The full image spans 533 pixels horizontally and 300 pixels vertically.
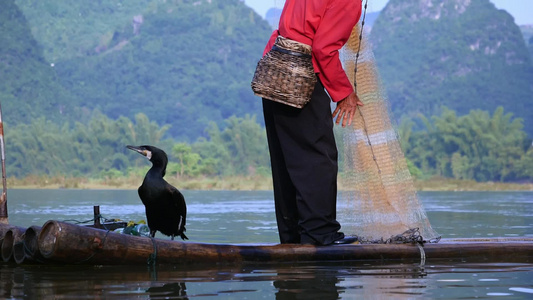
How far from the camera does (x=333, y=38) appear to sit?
503 cm

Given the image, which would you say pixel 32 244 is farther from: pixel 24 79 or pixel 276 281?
pixel 24 79

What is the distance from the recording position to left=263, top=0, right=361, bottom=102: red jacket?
504 cm

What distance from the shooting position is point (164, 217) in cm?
602

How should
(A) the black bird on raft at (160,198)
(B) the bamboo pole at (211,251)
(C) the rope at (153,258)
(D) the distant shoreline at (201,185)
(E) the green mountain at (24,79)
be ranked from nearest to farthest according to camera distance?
(B) the bamboo pole at (211,251), (C) the rope at (153,258), (A) the black bird on raft at (160,198), (D) the distant shoreline at (201,185), (E) the green mountain at (24,79)

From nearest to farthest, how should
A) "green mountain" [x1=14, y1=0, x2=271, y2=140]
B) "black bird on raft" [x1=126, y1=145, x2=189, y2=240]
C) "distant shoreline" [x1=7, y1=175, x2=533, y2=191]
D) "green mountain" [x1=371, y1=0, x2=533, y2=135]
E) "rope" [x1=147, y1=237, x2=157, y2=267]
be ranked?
"rope" [x1=147, y1=237, x2=157, y2=267] < "black bird on raft" [x1=126, y1=145, x2=189, y2=240] < "distant shoreline" [x1=7, y1=175, x2=533, y2=191] < "green mountain" [x1=14, y1=0, x2=271, y2=140] < "green mountain" [x1=371, y1=0, x2=533, y2=135]

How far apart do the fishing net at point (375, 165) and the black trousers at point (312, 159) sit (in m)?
0.75

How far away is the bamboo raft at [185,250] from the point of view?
464 centimetres

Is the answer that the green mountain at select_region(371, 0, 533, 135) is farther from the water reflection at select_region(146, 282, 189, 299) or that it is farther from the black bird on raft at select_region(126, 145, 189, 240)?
the water reflection at select_region(146, 282, 189, 299)

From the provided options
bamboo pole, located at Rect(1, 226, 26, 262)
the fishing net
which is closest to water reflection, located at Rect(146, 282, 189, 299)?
bamboo pole, located at Rect(1, 226, 26, 262)

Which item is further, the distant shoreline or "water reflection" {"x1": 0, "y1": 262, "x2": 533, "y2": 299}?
the distant shoreline

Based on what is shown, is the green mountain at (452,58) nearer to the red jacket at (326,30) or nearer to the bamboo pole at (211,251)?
the bamboo pole at (211,251)

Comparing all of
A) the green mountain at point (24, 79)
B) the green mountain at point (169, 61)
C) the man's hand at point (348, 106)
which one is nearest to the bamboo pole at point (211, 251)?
the man's hand at point (348, 106)

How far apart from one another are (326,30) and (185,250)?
4.43 feet

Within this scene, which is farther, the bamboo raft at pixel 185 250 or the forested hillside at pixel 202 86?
the forested hillside at pixel 202 86
